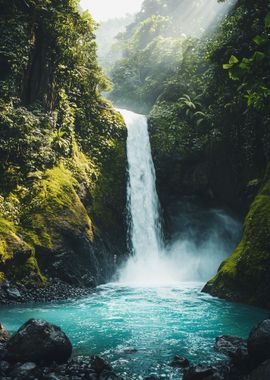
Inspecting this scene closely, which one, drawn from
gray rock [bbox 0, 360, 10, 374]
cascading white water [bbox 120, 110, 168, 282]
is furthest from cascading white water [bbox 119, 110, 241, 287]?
gray rock [bbox 0, 360, 10, 374]

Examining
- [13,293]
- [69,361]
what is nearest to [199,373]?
[69,361]

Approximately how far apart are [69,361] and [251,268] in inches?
296

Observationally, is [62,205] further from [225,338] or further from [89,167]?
[225,338]

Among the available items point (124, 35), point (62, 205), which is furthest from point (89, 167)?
point (124, 35)

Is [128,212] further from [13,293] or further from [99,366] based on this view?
[99,366]

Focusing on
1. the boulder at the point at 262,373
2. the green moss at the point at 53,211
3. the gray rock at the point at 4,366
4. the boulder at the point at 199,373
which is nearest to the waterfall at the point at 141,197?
the green moss at the point at 53,211

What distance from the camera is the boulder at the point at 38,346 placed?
5.99 meters

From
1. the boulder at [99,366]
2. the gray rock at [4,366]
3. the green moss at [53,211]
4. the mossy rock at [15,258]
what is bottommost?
the gray rock at [4,366]

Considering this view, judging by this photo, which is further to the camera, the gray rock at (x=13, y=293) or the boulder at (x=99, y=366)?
the gray rock at (x=13, y=293)

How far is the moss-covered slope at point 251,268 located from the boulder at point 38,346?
7232mm

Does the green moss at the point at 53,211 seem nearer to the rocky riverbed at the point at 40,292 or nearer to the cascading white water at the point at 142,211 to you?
the rocky riverbed at the point at 40,292

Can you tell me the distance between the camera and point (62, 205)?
14609 millimetres

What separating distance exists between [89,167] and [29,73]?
5.58m

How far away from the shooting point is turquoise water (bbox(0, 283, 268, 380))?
670 centimetres
